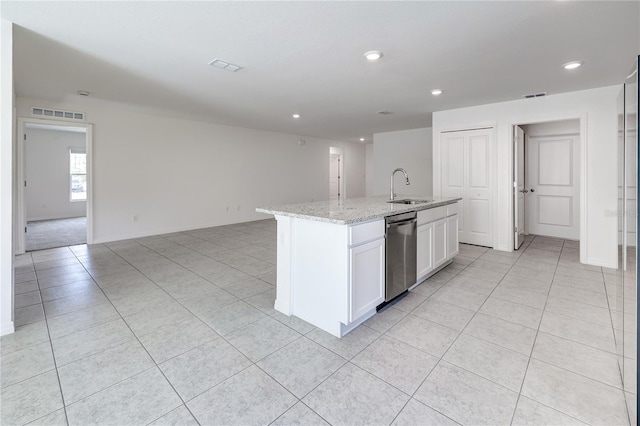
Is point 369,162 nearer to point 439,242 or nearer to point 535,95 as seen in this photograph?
point 535,95

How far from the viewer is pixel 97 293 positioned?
312cm

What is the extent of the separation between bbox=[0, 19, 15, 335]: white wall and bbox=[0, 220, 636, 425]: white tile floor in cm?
26

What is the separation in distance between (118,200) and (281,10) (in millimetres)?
5056

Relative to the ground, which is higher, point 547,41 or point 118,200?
point 547,41

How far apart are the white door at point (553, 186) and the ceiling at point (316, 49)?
1.90 m

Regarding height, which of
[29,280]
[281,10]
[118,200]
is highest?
[281,10]

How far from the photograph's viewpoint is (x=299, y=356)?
2021 mm

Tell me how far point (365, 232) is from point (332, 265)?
1.18 feet

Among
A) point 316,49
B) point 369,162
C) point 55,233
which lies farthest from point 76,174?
point 316,49

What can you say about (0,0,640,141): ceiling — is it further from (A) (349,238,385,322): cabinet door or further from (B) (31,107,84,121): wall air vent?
(A) (349,238,385,322): cabinet door

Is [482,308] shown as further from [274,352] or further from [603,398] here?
[274,352]

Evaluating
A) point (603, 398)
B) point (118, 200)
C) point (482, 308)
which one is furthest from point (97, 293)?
point (603, 398)

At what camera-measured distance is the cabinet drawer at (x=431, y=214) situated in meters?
3.13

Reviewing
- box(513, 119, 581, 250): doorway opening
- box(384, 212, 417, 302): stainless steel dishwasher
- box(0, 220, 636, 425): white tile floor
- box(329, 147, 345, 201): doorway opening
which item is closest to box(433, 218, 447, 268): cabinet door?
box(0, 220, 636, 425): white tile floor
